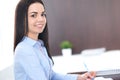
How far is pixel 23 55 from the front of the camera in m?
1.10

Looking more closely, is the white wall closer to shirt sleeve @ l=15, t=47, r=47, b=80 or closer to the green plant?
the green plant

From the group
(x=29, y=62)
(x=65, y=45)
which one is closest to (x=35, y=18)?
(x=29, y=62)

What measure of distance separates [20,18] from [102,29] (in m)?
1.04

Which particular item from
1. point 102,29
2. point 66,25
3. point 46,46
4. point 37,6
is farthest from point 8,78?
point 102,29

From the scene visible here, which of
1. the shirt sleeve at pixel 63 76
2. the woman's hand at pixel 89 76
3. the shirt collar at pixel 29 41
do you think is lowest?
the shirt sleeve at pixel 63 76

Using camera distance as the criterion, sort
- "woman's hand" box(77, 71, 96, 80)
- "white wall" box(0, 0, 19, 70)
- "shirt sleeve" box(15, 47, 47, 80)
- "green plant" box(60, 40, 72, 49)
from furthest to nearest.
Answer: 1. "green plant" box(60, 40, 72, 49)
2. "white wall" box(0, 0, 19, 70)
3. "woman's hand" box(77, 71, 96, 80)
4. "shirt sleeve" box(15, 47, 47, 80)

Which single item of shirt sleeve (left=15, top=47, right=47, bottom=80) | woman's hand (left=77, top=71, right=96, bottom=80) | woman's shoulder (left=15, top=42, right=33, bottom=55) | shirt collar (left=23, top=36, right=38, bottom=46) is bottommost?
woman's hand (left=77, top=71, right=96, bottom=80)

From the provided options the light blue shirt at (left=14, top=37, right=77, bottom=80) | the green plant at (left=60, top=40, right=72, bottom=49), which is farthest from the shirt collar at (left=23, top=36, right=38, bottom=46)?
the green plant at (left=60, top=40, right=72, bottom=49)

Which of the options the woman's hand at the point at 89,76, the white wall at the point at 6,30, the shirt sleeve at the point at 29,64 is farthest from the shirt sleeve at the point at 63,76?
the white wall at the point at 6,30

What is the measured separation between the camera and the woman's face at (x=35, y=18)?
1161mm

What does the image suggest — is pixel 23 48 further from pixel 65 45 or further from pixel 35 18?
pixel 65 45

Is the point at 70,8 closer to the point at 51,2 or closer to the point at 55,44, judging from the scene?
the point at 51,2

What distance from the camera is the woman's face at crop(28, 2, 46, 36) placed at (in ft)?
3.81

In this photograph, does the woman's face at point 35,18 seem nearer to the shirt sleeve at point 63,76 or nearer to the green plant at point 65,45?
the shirt sleeve at point 63,76
